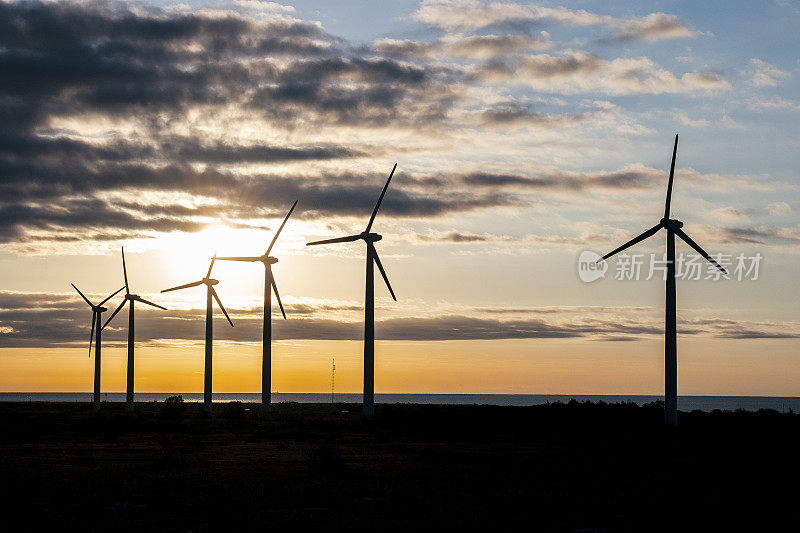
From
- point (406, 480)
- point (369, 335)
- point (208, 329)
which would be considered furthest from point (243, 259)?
point (406, 480)

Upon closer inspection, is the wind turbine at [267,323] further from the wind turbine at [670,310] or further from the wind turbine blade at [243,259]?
the wind turbine at [670,310]

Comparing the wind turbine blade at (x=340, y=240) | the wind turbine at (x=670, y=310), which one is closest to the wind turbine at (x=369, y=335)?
the wind turbine blade at (x=340, y=240)

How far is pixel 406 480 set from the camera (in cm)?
3744

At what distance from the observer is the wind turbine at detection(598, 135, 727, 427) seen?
75125 mm

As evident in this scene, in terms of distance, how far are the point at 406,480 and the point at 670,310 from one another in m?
46.1

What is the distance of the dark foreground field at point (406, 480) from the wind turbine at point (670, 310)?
5.32 metres

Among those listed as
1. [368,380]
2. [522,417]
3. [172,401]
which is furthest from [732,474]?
[172,401]

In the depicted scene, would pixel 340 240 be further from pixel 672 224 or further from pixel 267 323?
pixel 672 224

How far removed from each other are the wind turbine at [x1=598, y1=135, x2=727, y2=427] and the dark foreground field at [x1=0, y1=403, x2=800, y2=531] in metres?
5.32

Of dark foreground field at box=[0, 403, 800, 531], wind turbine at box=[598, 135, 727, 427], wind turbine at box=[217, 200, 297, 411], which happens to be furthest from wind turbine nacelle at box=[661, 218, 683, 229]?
wind turbine at box=[217, 200, 297, 411]

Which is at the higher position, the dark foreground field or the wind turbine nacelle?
the wind turbine nacelle

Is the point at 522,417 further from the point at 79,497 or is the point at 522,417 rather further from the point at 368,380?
the point at 79,497

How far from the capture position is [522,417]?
298ft

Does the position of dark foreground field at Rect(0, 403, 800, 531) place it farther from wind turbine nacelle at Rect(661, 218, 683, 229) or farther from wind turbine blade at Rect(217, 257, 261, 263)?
wind turbine blade at Rect(217, 257, 261, 263)
